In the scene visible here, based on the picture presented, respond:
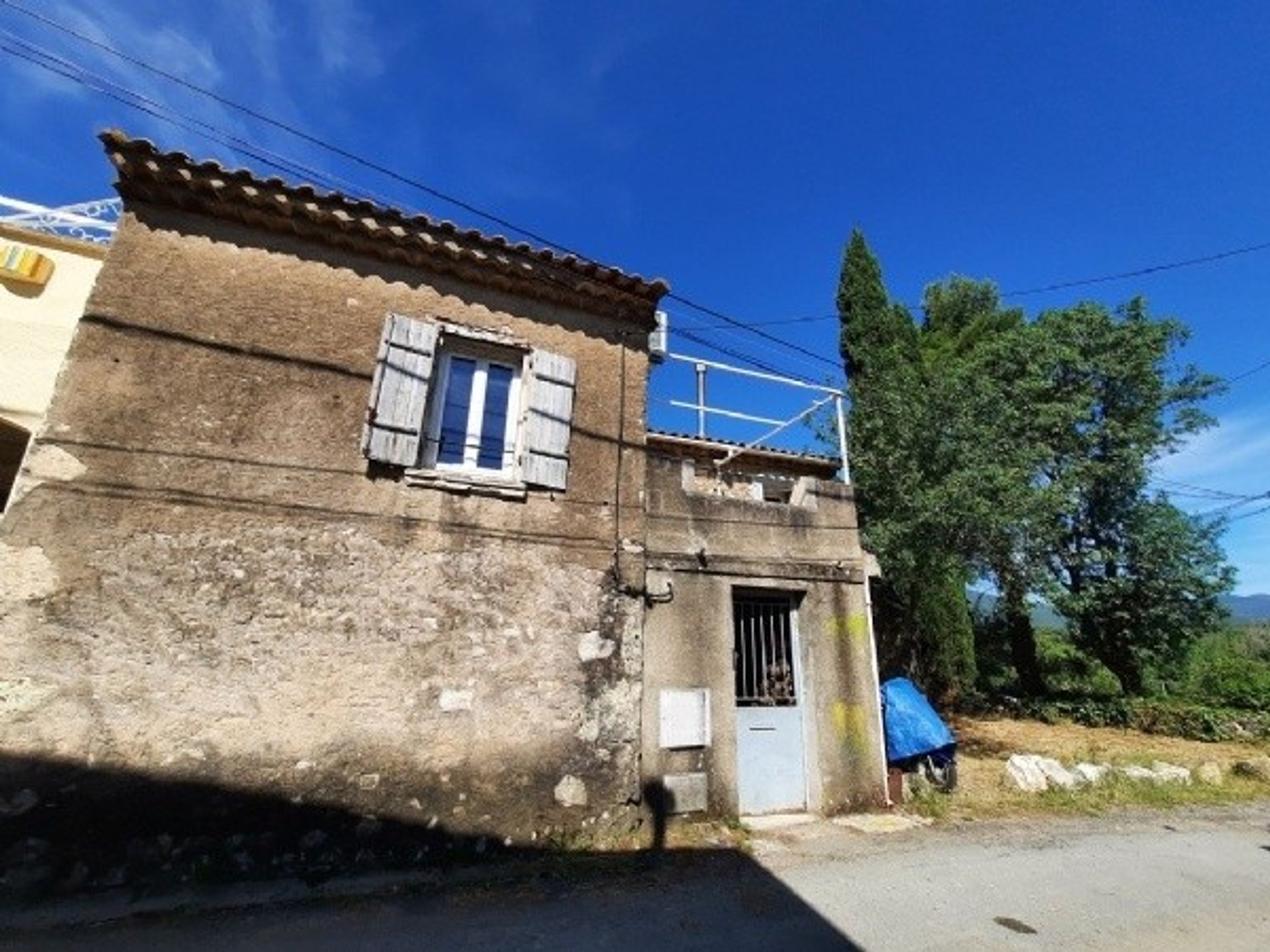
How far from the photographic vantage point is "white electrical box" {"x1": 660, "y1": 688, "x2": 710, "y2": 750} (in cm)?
641

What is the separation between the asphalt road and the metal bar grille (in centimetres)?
152

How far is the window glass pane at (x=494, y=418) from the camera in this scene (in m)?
6.48

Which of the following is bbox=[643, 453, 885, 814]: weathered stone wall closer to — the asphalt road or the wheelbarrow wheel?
the asphalt road

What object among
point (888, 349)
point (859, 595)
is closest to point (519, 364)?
point (859, 595)

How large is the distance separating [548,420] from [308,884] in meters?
4.57

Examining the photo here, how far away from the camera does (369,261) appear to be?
6367mm

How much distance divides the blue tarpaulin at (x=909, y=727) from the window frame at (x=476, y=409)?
19.5ft

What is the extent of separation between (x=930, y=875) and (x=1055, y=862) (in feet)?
5.06


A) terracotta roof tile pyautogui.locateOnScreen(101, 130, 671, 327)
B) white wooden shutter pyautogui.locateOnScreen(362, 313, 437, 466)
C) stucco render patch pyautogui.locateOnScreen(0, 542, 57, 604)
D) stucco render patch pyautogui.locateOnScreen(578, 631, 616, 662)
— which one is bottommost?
stucco render patch pyautogui.locateOnScreen(578, 631, 616, 662)

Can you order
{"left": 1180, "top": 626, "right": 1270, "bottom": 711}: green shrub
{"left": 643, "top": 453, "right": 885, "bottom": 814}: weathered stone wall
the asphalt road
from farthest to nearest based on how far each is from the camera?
{"left": 1180, "top": 626, "right": 1270, "bottom": 711}: green shrub
{"left": 643, "top": 453, "right": 885, "bottom": 814}: weathered stone wall
the asphalt road

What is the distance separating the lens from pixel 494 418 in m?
6.62

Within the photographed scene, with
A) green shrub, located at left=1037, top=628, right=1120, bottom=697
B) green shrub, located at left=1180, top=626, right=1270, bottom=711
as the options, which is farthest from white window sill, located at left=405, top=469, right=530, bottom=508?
green shrub, located at left=1037, top=628, right=1120, bottom=697

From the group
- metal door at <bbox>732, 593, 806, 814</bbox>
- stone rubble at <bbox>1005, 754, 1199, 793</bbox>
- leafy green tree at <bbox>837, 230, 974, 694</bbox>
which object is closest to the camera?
metal door at <bbox>732, 593, 806, 814</bbox>

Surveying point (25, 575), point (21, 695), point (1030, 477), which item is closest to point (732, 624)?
point (21, 695)
